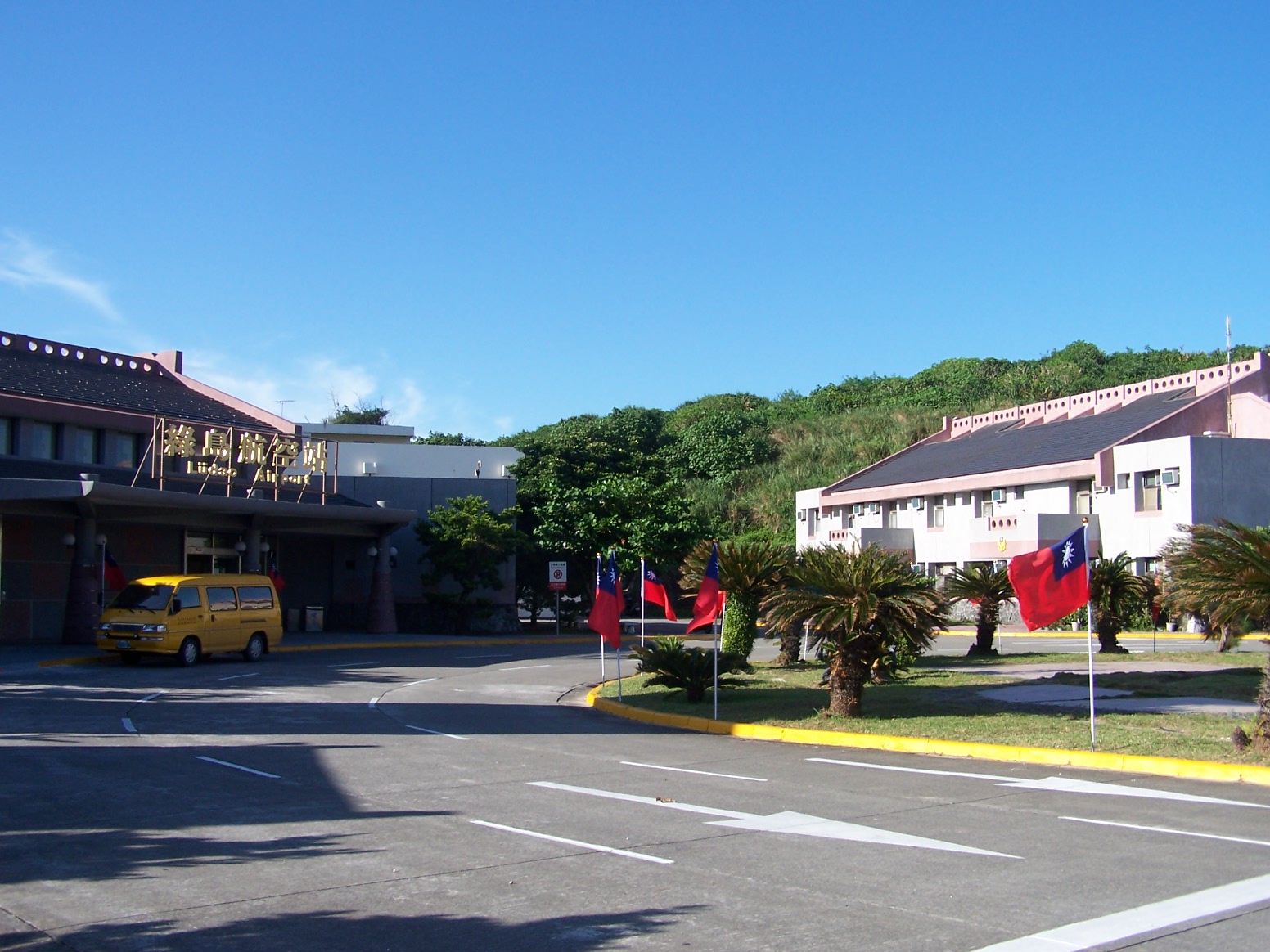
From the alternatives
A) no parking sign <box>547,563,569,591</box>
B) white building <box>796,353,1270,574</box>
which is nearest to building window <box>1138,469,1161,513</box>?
white building <box>796,353,1270,574</box>

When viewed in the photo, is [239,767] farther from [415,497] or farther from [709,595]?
[415,497]

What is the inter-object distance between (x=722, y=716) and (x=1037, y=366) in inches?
2960

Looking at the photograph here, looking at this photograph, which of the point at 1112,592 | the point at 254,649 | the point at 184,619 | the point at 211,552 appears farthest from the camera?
the point at 211,552

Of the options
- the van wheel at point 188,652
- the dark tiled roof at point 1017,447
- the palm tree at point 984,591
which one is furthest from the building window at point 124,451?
the dark tiled roof at point 1017,447

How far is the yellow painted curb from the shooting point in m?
11.7

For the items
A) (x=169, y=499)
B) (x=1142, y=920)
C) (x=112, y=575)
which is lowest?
(x=1142, y=920)

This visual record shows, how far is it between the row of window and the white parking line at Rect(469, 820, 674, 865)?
28972mm

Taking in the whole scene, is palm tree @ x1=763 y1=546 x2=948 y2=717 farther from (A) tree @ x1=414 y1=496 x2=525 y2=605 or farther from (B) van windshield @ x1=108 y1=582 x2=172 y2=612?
(A) tree @ x1=414 y1=496 x2=525 y2=605

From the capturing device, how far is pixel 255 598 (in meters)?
28.6

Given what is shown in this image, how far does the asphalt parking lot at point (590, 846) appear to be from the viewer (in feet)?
21.2

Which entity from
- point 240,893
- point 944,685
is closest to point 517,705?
point 944,685

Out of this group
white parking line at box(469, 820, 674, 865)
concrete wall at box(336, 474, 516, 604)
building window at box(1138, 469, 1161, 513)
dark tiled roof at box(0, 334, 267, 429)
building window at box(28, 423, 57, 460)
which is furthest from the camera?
concrete wall at box(336, 474, 516, 604)

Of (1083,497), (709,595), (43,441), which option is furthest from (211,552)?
(1083,497)

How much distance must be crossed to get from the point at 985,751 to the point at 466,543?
28.7 meters
